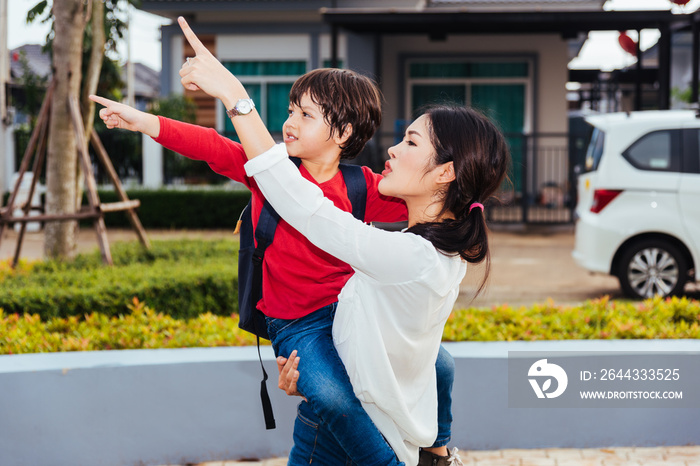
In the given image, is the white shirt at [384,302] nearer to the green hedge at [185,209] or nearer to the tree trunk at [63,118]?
the tree trunk at [63,118]

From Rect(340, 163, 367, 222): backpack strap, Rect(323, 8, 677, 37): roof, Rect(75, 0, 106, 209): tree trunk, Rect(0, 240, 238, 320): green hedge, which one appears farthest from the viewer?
Rect(323, 8, 677, 37): roof

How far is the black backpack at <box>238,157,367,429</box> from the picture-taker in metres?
2.34

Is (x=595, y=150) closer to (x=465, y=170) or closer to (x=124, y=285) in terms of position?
(x=124, y=285)

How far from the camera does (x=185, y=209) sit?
14469 mm

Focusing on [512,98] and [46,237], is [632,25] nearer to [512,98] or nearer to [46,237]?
[512,98]

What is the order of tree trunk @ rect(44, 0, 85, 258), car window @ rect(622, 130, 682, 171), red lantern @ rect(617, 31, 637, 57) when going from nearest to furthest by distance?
tree trunk @ rect(44, 0, 85, 258), car window @ rect(622, 130, 682, 171), red lantern @ rect(617, 31, 637, 57)

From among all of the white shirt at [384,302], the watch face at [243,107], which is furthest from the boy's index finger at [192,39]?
the white shirt at [384,302]

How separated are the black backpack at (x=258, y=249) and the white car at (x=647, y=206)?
232 inches

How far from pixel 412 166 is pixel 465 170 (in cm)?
14

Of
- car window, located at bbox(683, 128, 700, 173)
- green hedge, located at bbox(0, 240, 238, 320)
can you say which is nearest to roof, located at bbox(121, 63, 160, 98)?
green hedge, located at bbox(0, 240, 238, 320)

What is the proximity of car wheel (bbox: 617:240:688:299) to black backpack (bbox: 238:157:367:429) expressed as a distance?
6.01 m

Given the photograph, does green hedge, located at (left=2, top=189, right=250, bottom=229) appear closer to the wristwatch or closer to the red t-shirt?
the red t-shirt

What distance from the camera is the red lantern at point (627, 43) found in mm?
15797

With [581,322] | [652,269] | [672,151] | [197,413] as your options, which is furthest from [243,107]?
[672,151]
